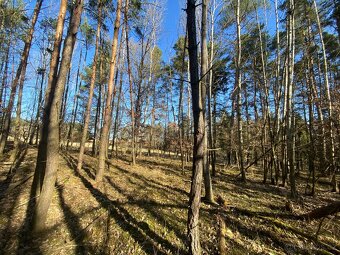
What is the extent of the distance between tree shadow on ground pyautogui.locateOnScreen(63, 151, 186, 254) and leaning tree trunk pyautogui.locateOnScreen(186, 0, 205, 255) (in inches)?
31.6

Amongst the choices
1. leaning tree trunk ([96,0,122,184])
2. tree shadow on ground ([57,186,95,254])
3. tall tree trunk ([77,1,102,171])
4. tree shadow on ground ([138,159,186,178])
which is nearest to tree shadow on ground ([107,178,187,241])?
leaning tree trunk ([96,0,122,184])

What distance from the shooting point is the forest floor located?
4055 mm

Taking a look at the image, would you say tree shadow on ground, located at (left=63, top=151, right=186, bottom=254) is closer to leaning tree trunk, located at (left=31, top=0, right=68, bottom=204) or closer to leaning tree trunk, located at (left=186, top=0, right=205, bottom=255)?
leaning tree trunk, located at (left=186, top=0, right=205, bottom=255)

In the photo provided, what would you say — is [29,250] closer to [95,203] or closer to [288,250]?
[95,203]

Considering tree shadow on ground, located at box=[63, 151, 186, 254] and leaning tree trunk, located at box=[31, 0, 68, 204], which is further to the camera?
leaning tree trunk, located at box=[31, 0, 68, 204]

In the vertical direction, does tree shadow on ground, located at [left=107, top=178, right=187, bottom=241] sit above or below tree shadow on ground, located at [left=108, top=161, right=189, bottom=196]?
below

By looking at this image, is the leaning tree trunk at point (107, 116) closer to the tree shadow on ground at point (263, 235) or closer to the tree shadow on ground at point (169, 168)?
the tree shadow on ground at point (169, 168)

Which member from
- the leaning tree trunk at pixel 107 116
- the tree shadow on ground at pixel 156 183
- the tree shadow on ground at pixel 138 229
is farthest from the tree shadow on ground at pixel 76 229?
the tree shadow on ground at pixel 156 183

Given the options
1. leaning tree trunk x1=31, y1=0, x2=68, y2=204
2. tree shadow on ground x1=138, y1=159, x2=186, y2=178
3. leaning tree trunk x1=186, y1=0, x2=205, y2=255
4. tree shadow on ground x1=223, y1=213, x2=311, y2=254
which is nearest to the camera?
leaning tree trunk x1=186, y1=0, x2=205, y2=255

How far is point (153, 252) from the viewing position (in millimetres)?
3904

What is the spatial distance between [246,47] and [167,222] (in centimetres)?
1221

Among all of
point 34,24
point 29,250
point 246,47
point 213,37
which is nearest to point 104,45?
point 34,24

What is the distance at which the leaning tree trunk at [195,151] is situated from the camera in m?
3.39

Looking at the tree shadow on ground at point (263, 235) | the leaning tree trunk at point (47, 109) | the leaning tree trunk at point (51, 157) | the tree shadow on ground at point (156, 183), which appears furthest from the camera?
the tree shadow on ground at point (156, 183)
